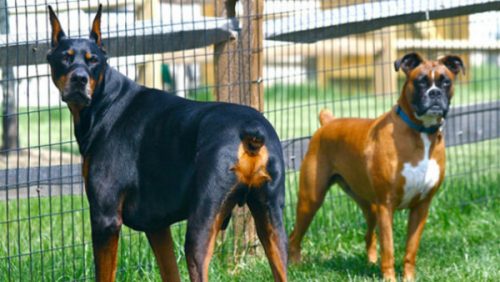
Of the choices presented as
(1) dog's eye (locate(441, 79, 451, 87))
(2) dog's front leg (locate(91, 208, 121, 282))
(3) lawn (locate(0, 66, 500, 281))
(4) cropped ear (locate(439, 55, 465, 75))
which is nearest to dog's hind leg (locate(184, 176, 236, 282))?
(2) dog's front leg (locate(91, 208, 121, 282))

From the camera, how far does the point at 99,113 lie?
5.16 m

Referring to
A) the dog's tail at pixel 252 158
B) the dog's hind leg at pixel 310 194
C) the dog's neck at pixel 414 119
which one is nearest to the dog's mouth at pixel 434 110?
the dog's neck at pixel 414 119

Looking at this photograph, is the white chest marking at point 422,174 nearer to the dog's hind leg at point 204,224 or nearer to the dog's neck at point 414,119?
the dog's neck at point 414,119

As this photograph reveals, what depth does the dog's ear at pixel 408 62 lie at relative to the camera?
647 cm

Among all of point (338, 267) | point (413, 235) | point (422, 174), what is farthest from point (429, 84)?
point (338, 267)

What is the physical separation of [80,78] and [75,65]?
0.08 metres

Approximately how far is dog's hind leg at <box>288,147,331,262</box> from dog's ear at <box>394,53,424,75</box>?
0.85 metres

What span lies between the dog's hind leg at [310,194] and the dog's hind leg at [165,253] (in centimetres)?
155

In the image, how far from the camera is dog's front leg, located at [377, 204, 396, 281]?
6297 millimetres

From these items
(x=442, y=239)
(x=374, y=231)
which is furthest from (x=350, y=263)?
(x=442, y=239)

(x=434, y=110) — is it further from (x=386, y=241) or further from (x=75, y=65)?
(x=75, y=65)

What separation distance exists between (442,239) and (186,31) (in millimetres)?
2420

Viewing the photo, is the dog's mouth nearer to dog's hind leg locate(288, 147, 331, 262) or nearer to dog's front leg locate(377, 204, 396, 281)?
dog's front leg locate(377, 204, 396, 281)

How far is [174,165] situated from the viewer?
482 cm
